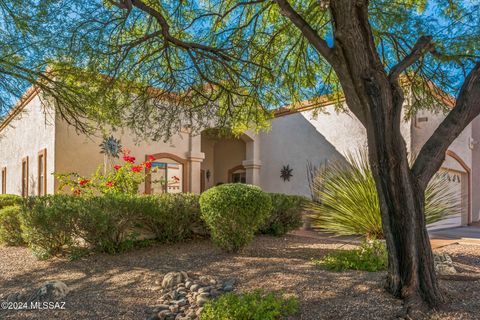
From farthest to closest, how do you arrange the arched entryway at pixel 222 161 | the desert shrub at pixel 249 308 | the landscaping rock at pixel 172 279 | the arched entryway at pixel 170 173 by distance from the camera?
the arched entryway at pixel 222 161 < the arched entryway at pixel 170 173 < the landscaping rock at pixel 172 279 < the desert shrub at pixel 249 308

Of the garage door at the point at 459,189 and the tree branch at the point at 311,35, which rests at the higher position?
the tree branch at the point at 311,35

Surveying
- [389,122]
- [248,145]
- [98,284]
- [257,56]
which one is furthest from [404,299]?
[248,145]

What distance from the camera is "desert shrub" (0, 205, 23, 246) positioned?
7.30 metres

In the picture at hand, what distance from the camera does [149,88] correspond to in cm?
642

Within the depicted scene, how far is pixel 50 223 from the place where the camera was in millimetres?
5770

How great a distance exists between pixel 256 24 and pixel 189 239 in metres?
4.45

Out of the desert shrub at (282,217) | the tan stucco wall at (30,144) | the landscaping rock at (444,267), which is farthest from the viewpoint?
the tan stucco wall at (30,144)

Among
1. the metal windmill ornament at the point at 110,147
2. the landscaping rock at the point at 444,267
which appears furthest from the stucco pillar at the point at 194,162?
the landscaping rock at the point at 444,267

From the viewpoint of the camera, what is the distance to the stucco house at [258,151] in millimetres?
9695

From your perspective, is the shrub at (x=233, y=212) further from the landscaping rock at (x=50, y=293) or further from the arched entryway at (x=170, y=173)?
the arched entryway at (x=170, y=173)

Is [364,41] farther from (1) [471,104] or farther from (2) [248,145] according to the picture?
(2) [248,145]

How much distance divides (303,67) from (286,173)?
22.6 feet

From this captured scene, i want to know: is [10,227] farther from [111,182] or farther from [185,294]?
[185,294]

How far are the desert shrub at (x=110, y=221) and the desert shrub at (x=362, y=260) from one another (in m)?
3.30
